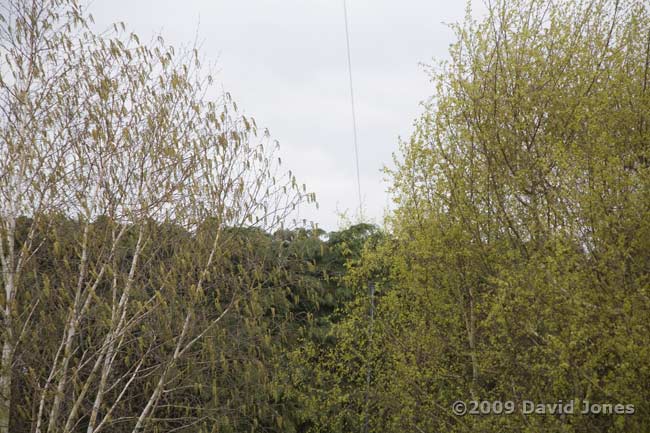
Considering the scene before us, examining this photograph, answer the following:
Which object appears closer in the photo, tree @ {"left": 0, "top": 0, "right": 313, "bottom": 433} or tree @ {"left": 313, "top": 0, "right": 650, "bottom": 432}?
tree @ {"left": 313, "top": 0, "right": 650, "bottom": 432}

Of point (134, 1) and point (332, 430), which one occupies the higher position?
point (134, 1)

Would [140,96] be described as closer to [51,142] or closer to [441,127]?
[51,142]

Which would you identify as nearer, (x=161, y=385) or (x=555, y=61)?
(x=161, y=385)

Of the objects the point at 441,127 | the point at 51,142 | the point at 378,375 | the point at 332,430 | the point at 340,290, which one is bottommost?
the point at 332,430

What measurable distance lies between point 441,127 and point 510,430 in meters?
3.68

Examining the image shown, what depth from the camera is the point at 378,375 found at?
356 inches

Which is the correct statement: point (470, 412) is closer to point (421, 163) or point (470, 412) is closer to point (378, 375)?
point (378, 375)

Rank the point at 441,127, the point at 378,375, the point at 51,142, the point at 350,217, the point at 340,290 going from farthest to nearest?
the point at 350,217 → the point at 340,290 → the point at 378,375 → the point at 441,127 → the point at 51,142

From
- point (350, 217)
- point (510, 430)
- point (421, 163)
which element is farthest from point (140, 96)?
point (350, 217)

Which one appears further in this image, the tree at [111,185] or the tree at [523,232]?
the tree at [111,185]

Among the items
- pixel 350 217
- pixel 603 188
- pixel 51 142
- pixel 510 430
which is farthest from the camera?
pixel 350 217

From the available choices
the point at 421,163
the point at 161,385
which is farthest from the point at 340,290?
the point at 161,385

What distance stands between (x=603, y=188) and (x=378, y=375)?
4796 mm

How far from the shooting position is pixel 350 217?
13148 mm
